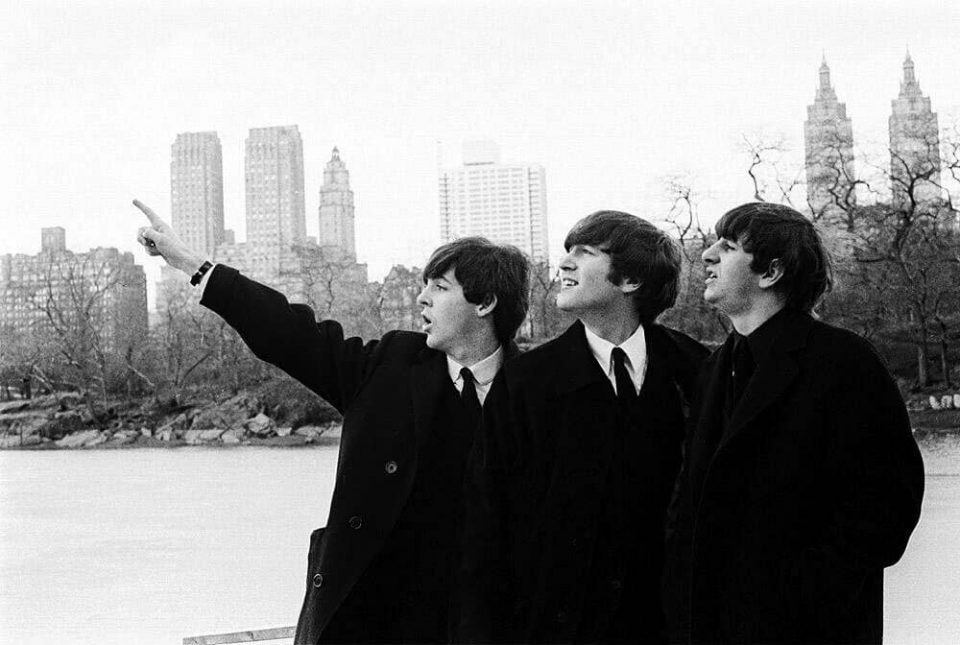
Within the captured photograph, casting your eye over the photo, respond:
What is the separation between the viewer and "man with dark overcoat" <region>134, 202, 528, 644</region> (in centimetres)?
147

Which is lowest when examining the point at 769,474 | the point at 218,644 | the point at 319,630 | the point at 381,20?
the point at 218,644

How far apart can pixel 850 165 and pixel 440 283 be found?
12.6 meters

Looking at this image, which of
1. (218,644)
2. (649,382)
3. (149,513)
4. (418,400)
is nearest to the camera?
(649,382)

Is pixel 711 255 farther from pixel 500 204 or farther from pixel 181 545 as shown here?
pixel 500 204

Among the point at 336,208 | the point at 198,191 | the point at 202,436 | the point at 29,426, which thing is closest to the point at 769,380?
the point at 202,436

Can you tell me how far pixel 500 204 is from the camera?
1388 cm

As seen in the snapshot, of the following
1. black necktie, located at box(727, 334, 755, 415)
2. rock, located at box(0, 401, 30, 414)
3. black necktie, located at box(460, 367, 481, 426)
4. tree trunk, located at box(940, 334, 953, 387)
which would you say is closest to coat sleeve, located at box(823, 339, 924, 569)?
black necktie, located at box(727, 334, 755, 415)

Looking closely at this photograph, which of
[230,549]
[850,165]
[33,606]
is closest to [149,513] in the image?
[230,549]

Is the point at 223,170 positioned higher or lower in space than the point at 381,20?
lower

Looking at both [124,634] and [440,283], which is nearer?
[440,283]

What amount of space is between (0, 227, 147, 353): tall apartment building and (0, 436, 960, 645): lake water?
2195 millimetres

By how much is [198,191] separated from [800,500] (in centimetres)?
2032

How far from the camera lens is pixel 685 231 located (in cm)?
1145

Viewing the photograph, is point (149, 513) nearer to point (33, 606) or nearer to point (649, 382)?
point (33, 606)
